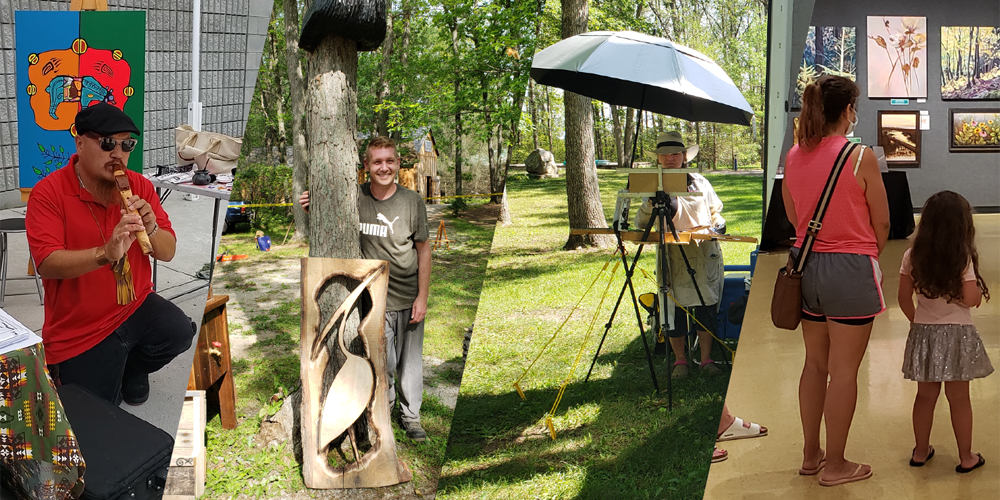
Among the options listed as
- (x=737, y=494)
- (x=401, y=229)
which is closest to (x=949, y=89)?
(x=737, y=494)

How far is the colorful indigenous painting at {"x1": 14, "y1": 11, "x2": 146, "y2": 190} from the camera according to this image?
248 centimetres

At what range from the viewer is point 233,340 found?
2.95m

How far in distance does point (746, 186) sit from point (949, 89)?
2.45 ft

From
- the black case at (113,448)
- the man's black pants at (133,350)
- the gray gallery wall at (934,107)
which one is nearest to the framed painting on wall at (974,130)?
the gray gallery wall at (934,107)

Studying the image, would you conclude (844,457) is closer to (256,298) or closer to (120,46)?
(256,298)

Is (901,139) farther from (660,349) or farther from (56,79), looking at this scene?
(56,79)

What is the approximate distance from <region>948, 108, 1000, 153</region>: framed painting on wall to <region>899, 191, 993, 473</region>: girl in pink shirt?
0.15 meters

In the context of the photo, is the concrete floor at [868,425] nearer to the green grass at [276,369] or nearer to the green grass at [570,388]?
the green grass at [570,388]

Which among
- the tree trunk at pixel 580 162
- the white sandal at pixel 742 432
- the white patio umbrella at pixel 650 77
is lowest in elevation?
the white sandal at pixel 742 432

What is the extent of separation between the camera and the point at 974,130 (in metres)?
2.26

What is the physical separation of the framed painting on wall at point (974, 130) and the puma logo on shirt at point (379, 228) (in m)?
1.79

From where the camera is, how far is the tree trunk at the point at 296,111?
258cm

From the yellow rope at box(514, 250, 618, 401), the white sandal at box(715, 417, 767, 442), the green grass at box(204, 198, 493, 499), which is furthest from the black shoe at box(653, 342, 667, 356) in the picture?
the green grass at box(204, 198, 493, 499)

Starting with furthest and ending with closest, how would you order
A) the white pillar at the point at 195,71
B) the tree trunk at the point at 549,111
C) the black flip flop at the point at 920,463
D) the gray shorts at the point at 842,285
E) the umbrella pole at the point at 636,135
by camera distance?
the white pillar at the point at 195,71
the black flip flop at the point at 920,463
the gray shorts at the point at 842,285
the tree trunk at the point at 549,111
the umbrella pole at the point at 636,135
